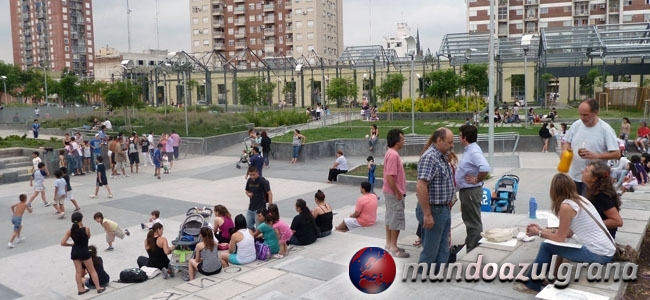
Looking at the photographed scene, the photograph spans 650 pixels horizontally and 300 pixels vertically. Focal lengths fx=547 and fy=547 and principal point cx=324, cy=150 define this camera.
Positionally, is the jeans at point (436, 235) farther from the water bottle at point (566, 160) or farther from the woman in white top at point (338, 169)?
the woman in white top at point (338, 169)

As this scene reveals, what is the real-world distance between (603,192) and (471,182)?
166 cm

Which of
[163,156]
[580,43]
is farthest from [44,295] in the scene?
[580,43]

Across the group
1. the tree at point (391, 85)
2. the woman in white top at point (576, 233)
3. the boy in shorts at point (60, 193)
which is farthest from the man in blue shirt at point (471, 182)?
the tree at point (391, 85)

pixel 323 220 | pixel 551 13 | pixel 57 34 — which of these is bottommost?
pixel 323 220

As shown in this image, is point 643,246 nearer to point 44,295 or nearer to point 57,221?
point 44,295

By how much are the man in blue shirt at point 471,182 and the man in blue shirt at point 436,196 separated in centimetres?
115

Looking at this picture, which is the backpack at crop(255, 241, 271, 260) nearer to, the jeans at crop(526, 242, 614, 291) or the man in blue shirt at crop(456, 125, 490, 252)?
the man in blue shirt at crop(456, 125, 490, 252)

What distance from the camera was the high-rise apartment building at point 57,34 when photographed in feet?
367

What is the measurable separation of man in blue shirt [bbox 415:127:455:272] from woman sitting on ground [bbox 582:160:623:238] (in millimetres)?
1388

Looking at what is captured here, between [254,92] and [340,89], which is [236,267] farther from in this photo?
[254,92]

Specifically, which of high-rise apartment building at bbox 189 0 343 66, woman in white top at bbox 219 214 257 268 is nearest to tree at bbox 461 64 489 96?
woman in white top at bbox 219 214 257 268

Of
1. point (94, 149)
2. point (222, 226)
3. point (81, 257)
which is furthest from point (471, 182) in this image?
point (94, 149)

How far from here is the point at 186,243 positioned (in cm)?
852

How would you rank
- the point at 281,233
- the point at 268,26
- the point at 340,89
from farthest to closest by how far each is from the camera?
the point at 268,26 → the point at 340,89 → the point at 281,233
